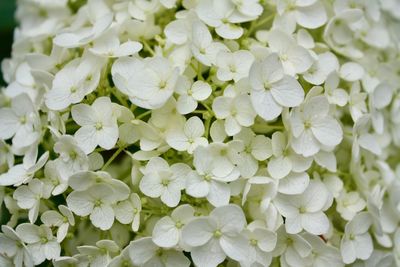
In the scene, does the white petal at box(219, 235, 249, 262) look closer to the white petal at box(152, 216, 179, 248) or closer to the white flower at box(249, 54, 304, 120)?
the white petal at box(152, 216, 179, 248)

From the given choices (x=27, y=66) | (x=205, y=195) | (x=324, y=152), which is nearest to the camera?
(x=205, y=195)

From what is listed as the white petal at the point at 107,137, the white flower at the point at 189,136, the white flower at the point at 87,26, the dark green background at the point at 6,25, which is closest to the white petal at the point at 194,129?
the white flower at the point at 189,136

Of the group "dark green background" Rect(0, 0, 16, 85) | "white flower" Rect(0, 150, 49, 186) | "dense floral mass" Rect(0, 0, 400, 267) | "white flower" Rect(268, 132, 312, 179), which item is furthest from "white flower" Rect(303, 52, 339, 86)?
"dark green background" Rect(0, 0, 16, 85)

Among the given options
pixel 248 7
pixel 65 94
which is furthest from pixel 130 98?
pixel 248 7

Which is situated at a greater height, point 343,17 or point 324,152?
point 343,17

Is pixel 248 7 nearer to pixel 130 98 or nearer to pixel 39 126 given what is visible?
pixel 130 98

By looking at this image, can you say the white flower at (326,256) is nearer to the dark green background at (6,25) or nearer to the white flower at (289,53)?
the white flower at (289,53)
